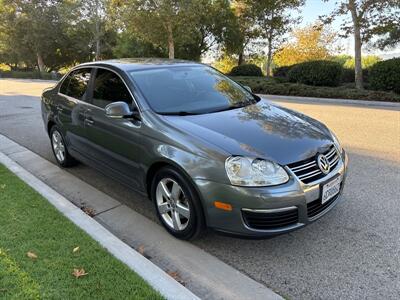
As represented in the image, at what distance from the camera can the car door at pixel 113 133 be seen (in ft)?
12.6

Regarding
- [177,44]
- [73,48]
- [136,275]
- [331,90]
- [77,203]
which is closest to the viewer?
[136,275]

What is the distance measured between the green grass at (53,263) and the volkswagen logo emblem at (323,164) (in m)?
1.69

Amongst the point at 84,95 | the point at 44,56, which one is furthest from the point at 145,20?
the point at 44,56

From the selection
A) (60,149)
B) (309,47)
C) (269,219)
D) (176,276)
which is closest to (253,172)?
(269,219)

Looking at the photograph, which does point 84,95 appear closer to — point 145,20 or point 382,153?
point 382,153

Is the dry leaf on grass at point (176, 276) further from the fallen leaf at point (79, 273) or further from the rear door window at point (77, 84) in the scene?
the rear door window at point (77, 84)

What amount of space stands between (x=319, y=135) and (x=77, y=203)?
113 inches

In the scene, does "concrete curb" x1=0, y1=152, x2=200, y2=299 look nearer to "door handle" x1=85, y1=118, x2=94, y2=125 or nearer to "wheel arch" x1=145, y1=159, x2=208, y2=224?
"wheel arch" x1=145, y1=159, x2=208, y2=224

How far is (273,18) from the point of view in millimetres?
21188

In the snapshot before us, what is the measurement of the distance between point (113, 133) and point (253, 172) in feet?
5.92

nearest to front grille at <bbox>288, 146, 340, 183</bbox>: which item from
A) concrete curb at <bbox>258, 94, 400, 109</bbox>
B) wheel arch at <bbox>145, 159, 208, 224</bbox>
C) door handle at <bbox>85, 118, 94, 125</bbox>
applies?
wheel arch at <bbox>145, 159, 208, 224</bbox>

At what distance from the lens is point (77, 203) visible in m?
4.54

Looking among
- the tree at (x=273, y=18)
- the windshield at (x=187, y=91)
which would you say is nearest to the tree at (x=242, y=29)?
the tree at (x=273, y=18)

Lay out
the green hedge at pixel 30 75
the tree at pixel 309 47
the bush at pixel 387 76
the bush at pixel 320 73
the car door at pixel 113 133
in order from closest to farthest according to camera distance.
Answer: the car door at pixel 113 133 → the bush at pixel 387 76 → the bush at pixel 320 73 → the tree at pixel 309 47 → the green hedge at pixel 30 75
